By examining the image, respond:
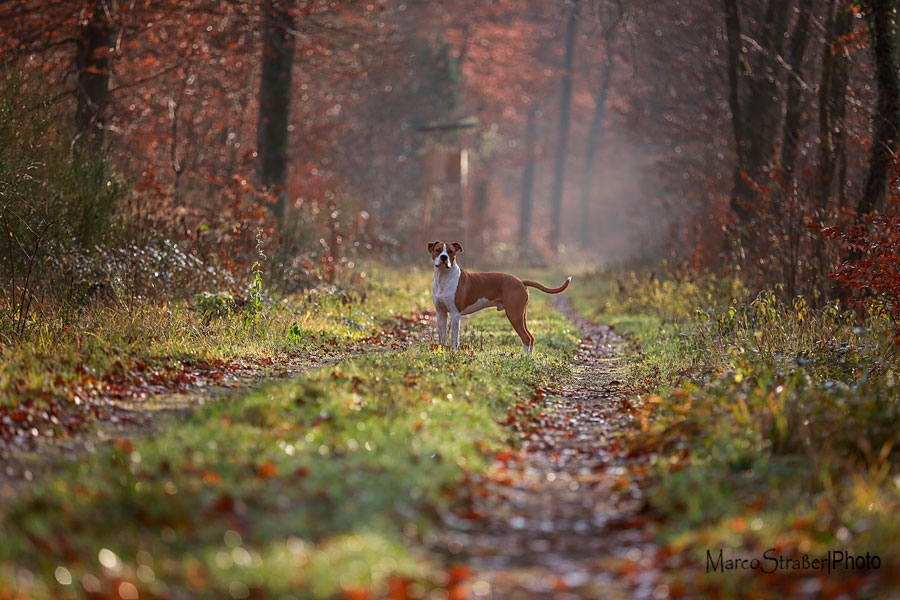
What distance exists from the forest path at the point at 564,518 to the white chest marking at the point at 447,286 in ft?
9.68

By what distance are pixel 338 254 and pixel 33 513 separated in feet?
44.4

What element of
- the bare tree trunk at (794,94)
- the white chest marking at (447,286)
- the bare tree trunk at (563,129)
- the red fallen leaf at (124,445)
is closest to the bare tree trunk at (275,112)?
the white chest marking at (447,286)

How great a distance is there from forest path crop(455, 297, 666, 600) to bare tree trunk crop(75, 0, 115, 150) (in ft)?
32.5

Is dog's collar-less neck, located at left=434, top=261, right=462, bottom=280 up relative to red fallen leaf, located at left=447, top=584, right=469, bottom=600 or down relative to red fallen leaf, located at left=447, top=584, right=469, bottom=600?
up

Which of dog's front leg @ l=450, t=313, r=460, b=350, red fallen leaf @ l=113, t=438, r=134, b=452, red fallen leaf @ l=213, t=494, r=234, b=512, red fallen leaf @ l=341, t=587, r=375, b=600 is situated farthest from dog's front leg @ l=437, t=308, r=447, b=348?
red fallen leaf @ l=341, t=587, r=375, b=600

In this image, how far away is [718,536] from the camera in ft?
15.9

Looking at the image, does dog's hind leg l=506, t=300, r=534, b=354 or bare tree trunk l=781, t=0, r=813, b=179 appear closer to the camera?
dog's hind leg l=506, t=300, r=534, b=354

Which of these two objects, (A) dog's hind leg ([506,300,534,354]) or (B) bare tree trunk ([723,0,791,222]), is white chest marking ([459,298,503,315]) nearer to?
(A) dog's hind leg ([506,300,534,354])

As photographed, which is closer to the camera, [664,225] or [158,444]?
[158,444]

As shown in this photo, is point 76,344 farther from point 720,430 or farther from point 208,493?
point 720,430

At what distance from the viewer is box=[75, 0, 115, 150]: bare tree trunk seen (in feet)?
46.5

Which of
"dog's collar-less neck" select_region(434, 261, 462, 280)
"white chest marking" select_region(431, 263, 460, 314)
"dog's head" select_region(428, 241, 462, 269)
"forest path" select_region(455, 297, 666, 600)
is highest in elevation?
"dog's head" select_region(428, 241, 462, 269)

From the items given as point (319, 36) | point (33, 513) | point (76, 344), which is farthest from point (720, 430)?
point (319, 36)

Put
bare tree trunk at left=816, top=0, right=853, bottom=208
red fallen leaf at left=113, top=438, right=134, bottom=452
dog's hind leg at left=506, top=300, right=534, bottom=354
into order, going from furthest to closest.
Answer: bare tree trunk at left=816, top=0, right=853, bottom=208 < dog's hind leg at left=506, top=300, right=534, bottom=354 < red fallen leaf at left=113, top=438, right=134, bottom=452
